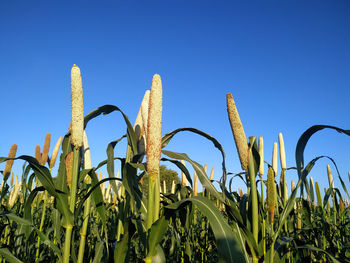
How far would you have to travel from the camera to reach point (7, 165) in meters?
3.06

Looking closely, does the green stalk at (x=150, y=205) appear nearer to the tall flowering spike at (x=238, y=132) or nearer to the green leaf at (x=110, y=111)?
the green leaf at (x=110, y=111)

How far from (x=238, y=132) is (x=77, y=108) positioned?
1114 mm

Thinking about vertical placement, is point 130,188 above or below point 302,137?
below

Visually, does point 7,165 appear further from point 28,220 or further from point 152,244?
point 152,244

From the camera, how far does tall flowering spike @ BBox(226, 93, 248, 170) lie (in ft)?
5.72

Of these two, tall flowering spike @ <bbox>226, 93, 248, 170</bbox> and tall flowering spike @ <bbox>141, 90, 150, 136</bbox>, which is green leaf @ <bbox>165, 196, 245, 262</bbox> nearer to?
tall flowering spike @ <bbox>226, 93, 248, 170</bbox>

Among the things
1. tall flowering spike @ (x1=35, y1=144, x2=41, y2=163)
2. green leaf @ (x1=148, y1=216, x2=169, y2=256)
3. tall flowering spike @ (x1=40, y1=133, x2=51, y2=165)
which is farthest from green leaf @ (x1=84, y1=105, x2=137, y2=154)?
tall flowering spike @ (x1=35, y1=144, x2=41, y2=163)

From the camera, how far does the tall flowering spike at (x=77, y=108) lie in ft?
5.34

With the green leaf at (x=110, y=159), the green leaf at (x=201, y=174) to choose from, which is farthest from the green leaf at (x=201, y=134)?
the green leaf at (x=110, y=159)

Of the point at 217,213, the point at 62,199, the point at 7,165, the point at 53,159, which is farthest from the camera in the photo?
the point at 53,159

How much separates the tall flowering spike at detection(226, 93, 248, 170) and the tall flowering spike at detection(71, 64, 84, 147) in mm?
1034

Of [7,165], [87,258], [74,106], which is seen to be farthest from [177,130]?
[7,165]

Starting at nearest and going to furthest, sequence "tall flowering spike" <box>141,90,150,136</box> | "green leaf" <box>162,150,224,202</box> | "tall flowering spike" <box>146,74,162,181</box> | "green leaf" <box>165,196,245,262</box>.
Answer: "green leaf" <box>165,196,245,262</box> → "tall flowering spike" <box>146,74,162,181</box> → "green leaf" <box>162,150,224,202</box> → "tall flowering spike" <box>141,90,150,136</box>

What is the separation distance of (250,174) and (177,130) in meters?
0.70
